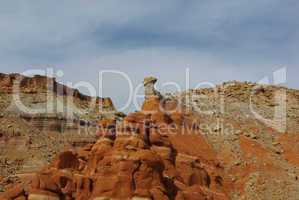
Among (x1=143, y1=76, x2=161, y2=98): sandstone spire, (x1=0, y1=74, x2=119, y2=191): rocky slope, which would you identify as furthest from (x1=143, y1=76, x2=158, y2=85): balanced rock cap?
(x1=0, y1=74, x2=119, y2=191): rocky slope

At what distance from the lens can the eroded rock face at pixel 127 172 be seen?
32.1 m

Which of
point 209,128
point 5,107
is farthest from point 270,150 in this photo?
point 5,107

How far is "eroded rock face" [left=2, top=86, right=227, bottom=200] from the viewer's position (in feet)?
105

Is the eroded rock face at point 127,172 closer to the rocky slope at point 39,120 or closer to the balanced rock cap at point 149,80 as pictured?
the balanced rock cap at point 149,80

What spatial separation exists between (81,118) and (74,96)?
Answer: 10323mm

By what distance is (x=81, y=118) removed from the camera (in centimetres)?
8200

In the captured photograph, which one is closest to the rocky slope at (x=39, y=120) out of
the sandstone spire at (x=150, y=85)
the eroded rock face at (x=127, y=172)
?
the sandstone spire at (x=150, y=85)

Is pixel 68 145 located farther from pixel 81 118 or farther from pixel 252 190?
pixel 252 190

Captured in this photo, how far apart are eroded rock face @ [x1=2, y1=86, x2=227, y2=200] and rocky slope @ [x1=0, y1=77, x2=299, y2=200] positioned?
0.16 feet

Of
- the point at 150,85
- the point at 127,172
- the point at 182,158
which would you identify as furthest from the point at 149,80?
the point at 127,172

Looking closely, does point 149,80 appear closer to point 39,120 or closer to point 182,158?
point 182,158

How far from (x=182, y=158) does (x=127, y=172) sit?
7069 mm

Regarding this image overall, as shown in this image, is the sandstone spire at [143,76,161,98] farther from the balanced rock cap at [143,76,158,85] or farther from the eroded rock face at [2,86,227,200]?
the eroded rock face at [2,86,227,200]

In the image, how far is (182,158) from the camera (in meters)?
38.7
